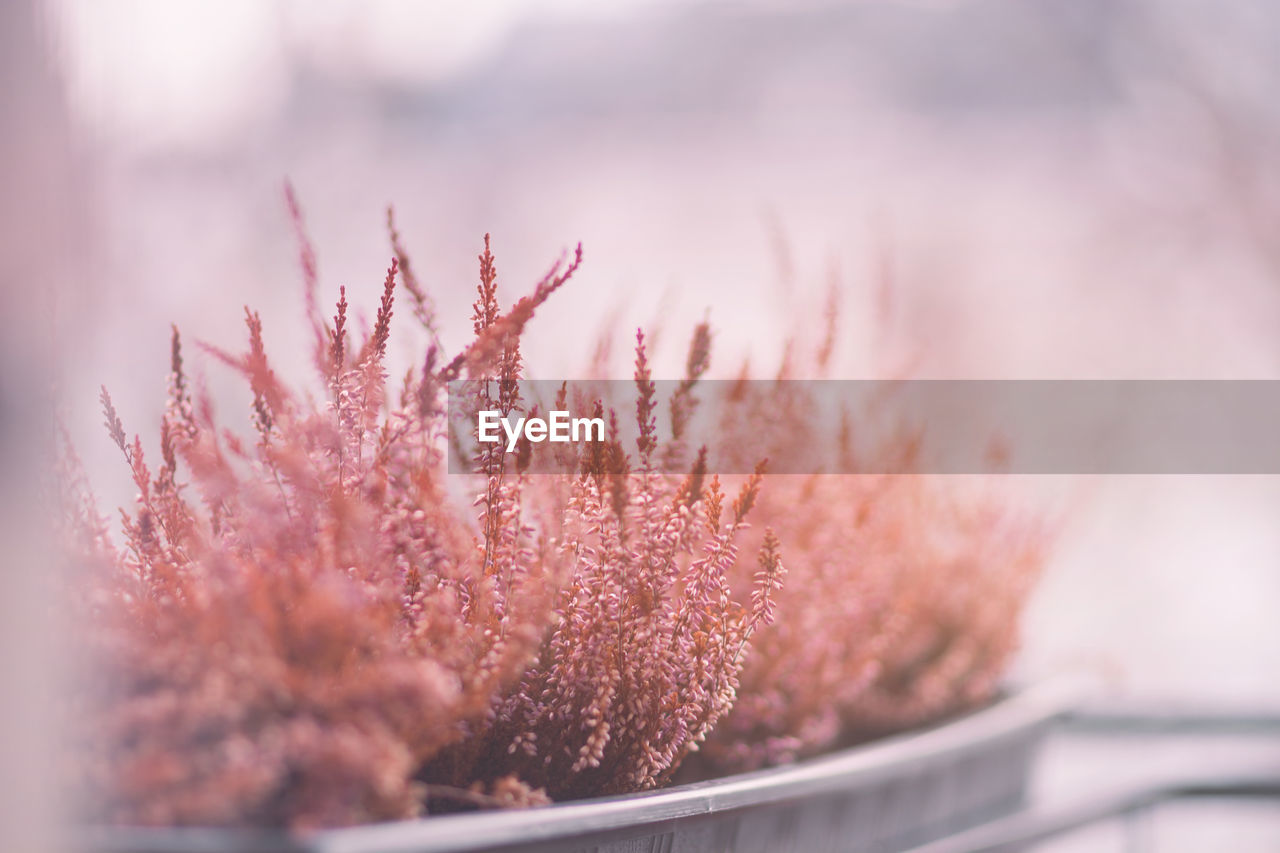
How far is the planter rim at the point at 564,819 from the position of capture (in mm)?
242

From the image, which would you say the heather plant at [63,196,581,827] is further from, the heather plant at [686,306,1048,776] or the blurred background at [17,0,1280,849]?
the blurred background at [17,0,1280,849]

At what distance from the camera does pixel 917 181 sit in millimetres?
4336

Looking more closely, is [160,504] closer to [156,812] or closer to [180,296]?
[156,812]

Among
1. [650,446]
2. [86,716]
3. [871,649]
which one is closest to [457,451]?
[650,446]

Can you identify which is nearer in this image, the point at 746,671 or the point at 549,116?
the point at 746,671

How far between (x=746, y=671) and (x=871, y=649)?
109 millimetres

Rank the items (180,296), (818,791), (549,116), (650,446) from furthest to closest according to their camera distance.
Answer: (549,116) → (180,296) → (818,791) → (650,446)

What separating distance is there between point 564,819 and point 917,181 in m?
4.39

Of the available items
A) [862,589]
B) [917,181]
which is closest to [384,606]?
[862,589]

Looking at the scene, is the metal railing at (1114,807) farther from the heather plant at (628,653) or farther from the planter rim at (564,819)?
the heather plant at (628,653)

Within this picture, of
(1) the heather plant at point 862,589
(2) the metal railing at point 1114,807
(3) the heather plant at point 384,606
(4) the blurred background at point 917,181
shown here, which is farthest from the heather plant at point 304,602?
(4) the blurred background at point 917,181

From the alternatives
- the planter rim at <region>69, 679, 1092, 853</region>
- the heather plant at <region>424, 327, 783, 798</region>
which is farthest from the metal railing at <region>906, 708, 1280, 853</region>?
the heather plant at <region>424, 327, 783, 798</region>

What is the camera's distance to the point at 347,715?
294mm

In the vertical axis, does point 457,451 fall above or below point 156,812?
above
